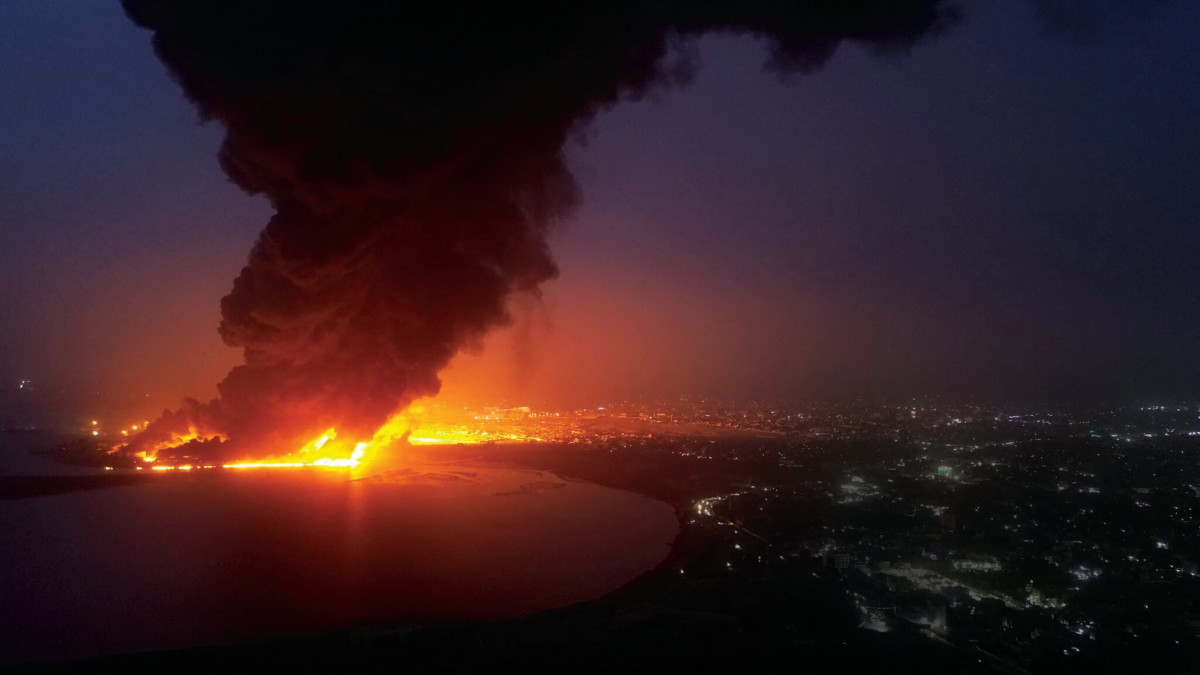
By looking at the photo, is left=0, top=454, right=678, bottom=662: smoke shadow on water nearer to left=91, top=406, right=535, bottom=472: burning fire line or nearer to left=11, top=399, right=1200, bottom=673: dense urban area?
left=11, top=399, right=1200, bottom=673: dense urban area

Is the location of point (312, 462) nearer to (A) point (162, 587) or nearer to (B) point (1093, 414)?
(A) point (162, 587)

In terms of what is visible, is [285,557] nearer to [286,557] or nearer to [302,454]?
[286,557]

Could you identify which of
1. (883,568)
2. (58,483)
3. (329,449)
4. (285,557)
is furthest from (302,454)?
(883,568)

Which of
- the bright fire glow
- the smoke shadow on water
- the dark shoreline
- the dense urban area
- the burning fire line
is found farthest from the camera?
the bright fire glow

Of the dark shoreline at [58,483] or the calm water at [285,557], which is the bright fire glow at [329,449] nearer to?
the dark shoreline at [58,483]

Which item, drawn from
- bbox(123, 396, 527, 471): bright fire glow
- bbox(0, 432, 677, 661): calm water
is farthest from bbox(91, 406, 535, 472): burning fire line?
bbox(0, 432, 677, 661): calm water

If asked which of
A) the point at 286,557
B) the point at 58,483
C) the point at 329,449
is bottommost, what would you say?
the point at 286,557

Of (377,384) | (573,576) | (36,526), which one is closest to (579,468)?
(377,384)

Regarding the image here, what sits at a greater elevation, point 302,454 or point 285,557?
point 302,454
